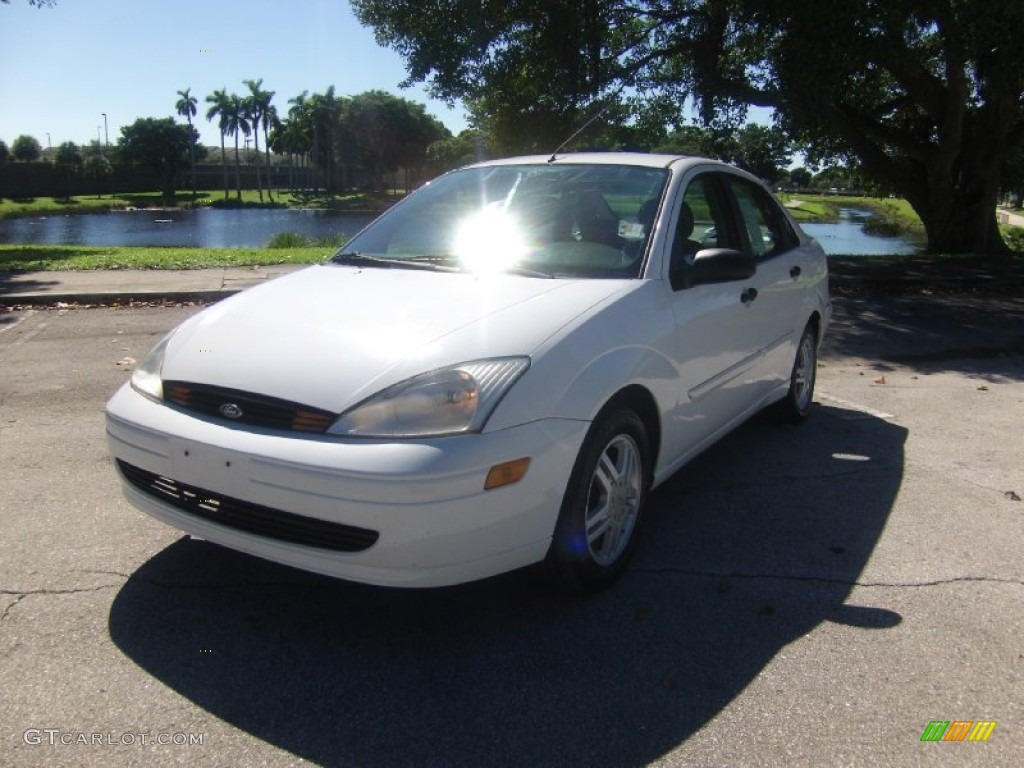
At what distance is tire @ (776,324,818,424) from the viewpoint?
5.39m

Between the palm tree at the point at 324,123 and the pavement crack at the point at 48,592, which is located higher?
the palm tree at the point at 324,123

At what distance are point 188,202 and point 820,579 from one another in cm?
11653

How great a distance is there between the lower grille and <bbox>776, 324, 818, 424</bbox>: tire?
3435 millimetres

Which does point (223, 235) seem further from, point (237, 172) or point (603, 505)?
point (237, 172)

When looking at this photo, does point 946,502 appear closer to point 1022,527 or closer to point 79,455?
point 1022,527

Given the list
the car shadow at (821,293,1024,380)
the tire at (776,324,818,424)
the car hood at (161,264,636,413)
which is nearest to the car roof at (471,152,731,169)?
the car hood at (161,264,636,413)

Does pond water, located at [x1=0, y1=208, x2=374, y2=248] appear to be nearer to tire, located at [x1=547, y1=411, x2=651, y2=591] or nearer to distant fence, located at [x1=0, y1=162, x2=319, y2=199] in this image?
distant fence, located at [x1=0, y1=162, x2=319, y2=199]

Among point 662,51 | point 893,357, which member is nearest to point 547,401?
point 893,357

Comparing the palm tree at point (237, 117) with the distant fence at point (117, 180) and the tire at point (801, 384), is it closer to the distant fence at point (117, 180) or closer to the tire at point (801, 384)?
the distant fence at point (117, 180)

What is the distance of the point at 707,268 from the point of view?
12.0 ft

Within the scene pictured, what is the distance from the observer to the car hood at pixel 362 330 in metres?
2.75

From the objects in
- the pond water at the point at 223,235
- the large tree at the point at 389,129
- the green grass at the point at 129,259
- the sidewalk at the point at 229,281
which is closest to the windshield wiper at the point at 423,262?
the sidewalk at the point at 229,281

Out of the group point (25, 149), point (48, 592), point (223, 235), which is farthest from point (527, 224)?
point (25, 149)

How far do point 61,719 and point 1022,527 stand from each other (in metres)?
3.98
